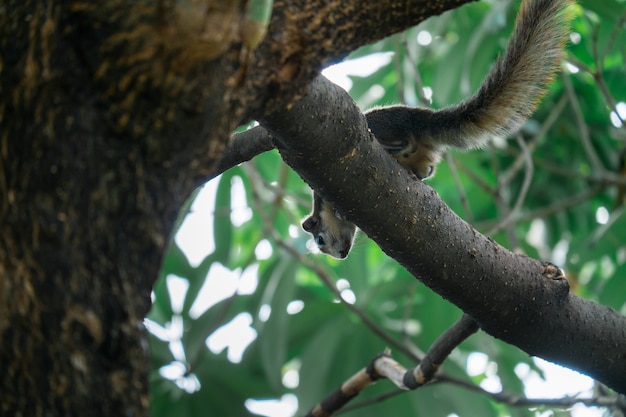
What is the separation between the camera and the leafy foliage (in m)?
2.72

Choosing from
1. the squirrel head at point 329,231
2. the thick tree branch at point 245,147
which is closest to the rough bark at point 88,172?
the thick tree branch at point 245,147

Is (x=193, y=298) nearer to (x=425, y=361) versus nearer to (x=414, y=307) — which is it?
(x=414, y=307)

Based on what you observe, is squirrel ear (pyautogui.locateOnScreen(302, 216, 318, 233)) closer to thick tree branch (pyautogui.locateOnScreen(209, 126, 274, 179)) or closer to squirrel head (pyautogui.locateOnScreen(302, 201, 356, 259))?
squirrel head (pyautogui.locateOnScreen(302, 201, 356, 259))

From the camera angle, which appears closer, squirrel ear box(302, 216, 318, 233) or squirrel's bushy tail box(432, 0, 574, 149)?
squirrel's bushy tail box(432, 0, 574, 149)

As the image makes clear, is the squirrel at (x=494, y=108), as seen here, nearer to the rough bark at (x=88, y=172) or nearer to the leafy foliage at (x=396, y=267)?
the leafy foliage at (x=396, y=267)

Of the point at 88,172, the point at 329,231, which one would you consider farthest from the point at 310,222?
the point at 88,172

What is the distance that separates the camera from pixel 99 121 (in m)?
0.79

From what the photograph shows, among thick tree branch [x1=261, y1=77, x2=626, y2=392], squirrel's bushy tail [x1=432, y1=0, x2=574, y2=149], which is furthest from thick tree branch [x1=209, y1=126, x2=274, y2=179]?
squirrel's bushy tail [x1=432, y1=0, x2=574, y2=149]

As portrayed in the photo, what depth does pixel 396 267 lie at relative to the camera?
10.6 feet

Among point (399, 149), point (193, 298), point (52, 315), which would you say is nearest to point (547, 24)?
point (399, 149)

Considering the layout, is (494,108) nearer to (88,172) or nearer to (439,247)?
(439,247)

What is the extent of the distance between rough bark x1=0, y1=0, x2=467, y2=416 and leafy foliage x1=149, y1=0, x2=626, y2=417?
1.54m

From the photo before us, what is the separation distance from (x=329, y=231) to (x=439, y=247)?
50 cm

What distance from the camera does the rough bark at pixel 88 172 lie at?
76cm
